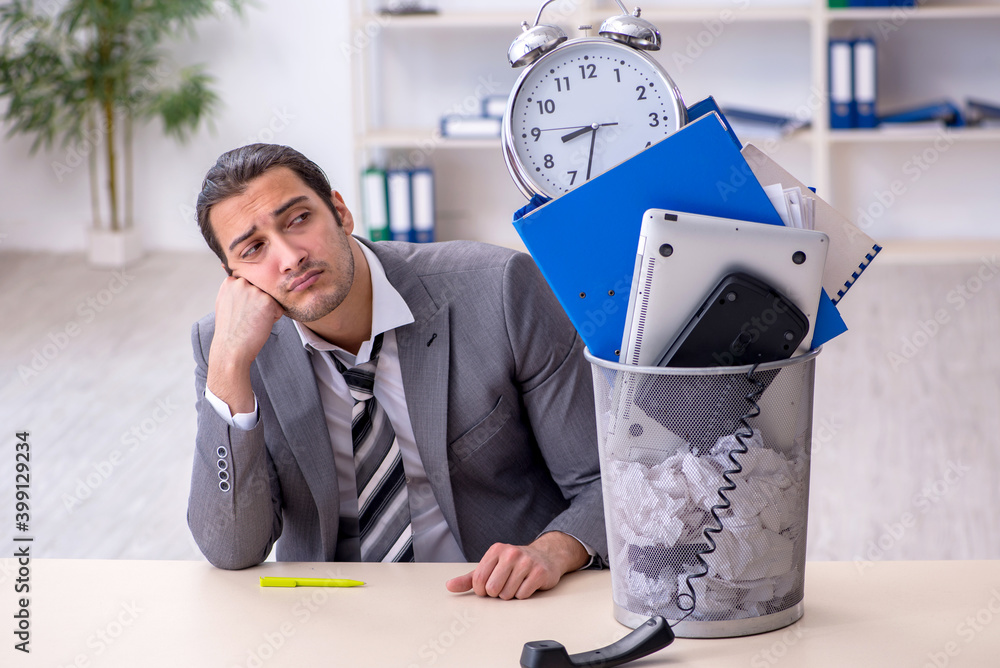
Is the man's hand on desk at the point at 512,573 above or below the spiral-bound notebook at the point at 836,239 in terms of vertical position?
below

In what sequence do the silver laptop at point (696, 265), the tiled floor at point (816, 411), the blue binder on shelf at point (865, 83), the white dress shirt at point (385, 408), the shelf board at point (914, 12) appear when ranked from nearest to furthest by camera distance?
the silver laptop at point (696, 265)
the white dress shirt at point (385, 408)
the tiled floor at point (816, 411)
the shelf board at point (914, 12)
the blue binder on shelf at point (865, 83)

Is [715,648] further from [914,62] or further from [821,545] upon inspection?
[914,62]

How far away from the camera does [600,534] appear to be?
4.12 feet

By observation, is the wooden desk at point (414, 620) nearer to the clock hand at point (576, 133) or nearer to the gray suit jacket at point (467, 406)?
the gray suit jacket at point (467, 406)

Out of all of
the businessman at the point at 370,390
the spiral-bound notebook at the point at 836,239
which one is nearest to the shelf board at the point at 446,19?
the businessman at the point at 370,390

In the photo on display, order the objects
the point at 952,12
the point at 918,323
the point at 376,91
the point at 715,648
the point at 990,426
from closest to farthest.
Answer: the point at 715,648
the point at 990,426
the point at 918,323
the point at 952,12
the point at 376,91

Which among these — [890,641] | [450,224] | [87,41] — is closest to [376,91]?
[450,224]

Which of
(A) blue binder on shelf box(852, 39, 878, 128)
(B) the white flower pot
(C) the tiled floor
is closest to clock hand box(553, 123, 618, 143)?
(C) the tiled floor

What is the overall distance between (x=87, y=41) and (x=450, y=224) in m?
2.05

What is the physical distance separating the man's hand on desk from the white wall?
414 centimetres

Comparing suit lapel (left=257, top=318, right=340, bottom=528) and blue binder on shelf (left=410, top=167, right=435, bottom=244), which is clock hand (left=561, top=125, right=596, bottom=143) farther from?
blue binder on shelf (left=410, top=167, right=435, bottom=244)

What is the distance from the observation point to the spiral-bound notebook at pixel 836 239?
3.30ft

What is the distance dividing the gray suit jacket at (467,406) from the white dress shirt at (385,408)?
25 mm

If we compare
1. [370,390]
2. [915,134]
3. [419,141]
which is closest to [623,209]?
[370,390]
